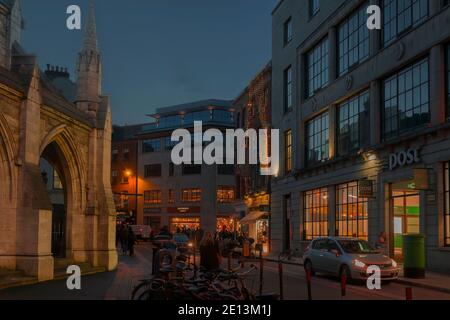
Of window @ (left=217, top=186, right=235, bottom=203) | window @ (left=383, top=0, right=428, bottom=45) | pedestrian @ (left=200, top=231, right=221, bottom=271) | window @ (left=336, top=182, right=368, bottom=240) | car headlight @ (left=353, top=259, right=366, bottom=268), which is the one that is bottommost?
car headlight @ (left=353, top=259, right=366, bottom=268)

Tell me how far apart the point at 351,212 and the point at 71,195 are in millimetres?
16515

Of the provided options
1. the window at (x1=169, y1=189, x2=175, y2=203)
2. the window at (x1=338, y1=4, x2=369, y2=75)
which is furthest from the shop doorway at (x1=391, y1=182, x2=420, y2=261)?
the window at (x1=169, y1=189, x2=175, y2=203)

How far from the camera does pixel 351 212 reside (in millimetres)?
33906

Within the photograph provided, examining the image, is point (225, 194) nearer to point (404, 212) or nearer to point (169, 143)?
point (169, 143)

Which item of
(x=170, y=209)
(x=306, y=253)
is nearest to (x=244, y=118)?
(x=170, y=209)

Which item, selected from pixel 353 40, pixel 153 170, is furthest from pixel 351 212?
pixel 153 170

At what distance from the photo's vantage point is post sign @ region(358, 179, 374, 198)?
30.3 metres

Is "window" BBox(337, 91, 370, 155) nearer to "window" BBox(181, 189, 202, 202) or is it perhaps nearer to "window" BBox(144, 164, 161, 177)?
"window" BBox(181, 189, 202, 202)

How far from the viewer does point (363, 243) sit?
2306 cm

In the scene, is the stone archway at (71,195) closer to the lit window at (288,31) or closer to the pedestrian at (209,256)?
the pedestrian at (209,256)

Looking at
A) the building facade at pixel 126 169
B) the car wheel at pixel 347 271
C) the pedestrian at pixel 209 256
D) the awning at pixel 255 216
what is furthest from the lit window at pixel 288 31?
the building facade at pixel 126 169

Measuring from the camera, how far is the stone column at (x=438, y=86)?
25234mm

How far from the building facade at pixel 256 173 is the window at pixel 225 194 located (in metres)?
18.6

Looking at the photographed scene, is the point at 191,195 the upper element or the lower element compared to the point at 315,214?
upper
